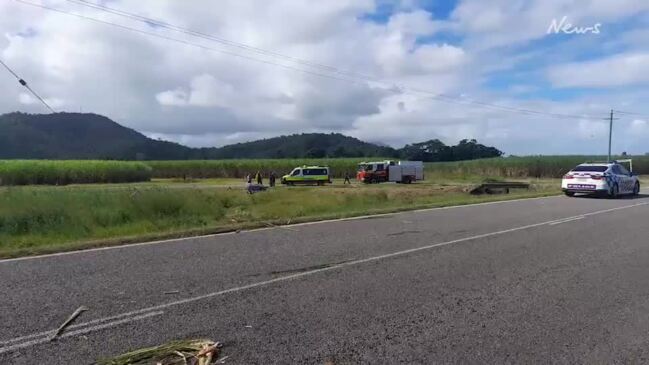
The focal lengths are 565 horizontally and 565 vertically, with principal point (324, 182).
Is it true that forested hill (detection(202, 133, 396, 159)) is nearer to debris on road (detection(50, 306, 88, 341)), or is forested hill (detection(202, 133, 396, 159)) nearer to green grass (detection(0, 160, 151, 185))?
green grass (detection(0, 160, 151, 185))

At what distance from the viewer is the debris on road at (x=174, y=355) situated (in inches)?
170

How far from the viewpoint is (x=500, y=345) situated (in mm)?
4879

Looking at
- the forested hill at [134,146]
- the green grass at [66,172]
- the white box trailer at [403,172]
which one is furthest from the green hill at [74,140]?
the white box trailer at [403,172]

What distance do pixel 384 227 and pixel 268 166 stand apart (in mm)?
72385

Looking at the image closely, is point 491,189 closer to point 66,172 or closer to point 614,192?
point 614,192

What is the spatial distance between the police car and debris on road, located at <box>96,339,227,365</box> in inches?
956

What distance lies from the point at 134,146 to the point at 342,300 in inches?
5824

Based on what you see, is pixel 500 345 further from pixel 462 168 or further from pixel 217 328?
pixel 462 168

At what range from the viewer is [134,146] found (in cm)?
14538

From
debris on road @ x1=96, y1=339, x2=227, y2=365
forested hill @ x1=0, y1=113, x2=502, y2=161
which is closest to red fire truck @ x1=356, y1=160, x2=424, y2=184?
debris on road @ x1=96, y1=339, x2=227, y2=365

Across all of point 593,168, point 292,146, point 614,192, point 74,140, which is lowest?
point 614,192

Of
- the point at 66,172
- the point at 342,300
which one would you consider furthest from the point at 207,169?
the point at 342,300

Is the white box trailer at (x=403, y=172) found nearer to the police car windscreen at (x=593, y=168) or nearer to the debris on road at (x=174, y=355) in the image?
the police car windscreen at (x=593, y=168)

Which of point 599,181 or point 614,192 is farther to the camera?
point 614,192
